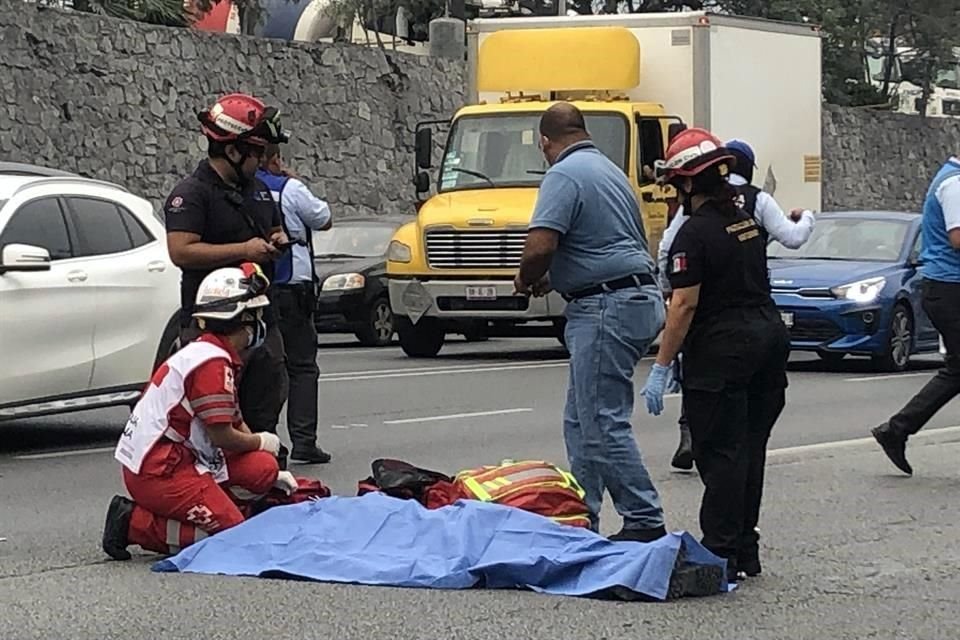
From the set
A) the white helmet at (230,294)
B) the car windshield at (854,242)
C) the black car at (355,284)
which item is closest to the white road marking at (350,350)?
the black car at (355,284)

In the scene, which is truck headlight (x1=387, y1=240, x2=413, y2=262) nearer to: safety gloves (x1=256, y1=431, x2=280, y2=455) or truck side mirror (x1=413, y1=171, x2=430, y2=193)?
truck side mirror (x1=413, y1=171, x2=430, y2=193)

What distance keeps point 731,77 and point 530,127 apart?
9.16 feet

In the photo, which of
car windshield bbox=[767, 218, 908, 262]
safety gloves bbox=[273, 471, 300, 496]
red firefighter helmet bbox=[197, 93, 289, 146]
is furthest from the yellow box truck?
safety gloves bbox=[273, 471, 300, 496]

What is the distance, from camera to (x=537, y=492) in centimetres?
838

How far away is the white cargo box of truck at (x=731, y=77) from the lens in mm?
21578

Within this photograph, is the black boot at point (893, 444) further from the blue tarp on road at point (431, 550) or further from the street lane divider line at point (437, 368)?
the street lane divider line at point (437, 368)

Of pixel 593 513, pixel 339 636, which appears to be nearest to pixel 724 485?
pixel 593 513

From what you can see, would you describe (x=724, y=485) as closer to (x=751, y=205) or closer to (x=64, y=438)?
(x=751, y=205)

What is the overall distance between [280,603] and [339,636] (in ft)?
2.03

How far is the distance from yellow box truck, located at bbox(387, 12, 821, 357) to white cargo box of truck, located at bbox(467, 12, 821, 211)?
18mm

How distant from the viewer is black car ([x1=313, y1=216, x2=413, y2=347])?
22.8 m

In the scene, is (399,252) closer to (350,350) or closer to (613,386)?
(350,350)

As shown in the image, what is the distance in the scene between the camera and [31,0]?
26.3 m

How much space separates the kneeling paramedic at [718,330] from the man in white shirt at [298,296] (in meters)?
3.66
